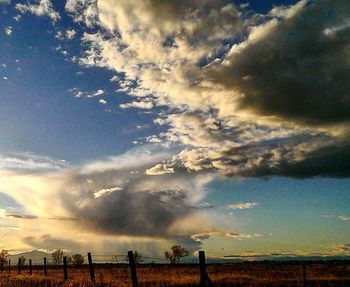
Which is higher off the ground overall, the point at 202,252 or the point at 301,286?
the point at 202,252

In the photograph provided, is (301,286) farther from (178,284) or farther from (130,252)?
(130,252)

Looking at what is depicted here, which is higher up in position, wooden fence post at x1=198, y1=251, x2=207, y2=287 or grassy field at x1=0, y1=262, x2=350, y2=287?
wooden fence post at x1=198, y1=251, x2=207, y2=287

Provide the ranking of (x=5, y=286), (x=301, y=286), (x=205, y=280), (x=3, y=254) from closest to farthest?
(x=205, y=280)
(x=5, y=286)
(x=301, y=286)
(x=3, y=254)

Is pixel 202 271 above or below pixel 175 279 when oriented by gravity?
above

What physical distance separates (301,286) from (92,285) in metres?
14.4

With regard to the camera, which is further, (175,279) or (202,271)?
(175,279)

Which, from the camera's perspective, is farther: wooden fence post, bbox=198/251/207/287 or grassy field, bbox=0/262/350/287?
grassy field, bbox=0/262/350/287

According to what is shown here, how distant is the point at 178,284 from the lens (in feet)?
79.6

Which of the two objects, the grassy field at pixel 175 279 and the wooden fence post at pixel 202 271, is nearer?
the wooden fence post at pixel 202 271

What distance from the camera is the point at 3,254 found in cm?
11244

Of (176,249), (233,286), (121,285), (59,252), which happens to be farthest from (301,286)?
(59,252)

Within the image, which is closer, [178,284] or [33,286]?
[33,286]

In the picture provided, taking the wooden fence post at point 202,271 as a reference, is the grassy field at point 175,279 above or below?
below

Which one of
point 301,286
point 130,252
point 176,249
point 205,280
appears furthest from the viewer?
point 176,249
